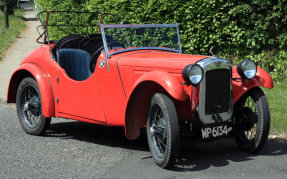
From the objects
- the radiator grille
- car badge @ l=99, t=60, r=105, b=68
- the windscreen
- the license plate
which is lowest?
the license plate

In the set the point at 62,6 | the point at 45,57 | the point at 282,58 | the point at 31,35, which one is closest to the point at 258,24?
the point at 282,58

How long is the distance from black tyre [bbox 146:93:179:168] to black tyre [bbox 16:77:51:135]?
6.14 ft

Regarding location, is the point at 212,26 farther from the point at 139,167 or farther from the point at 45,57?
the point at 139,167

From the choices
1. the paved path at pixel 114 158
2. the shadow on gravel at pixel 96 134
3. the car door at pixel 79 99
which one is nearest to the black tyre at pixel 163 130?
the paved path at pixel 114 158

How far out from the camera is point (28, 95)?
637 cm

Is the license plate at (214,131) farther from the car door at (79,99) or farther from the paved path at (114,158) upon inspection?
the car door at (79,99)

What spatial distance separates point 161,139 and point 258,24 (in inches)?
204

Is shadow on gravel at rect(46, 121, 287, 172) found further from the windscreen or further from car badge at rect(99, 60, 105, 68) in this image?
the windscreen

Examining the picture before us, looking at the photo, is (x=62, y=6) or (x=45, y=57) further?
(x=62, y=6)

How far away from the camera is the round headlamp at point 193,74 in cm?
437

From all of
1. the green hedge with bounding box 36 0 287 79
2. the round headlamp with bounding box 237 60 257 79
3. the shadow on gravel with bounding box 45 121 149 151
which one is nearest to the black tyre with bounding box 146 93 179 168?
the shadow on gravel with bounding box 45 121 149 151

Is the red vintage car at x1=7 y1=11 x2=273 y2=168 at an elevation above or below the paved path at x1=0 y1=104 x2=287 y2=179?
above

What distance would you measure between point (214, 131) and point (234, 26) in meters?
4.96

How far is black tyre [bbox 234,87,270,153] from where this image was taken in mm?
4781
